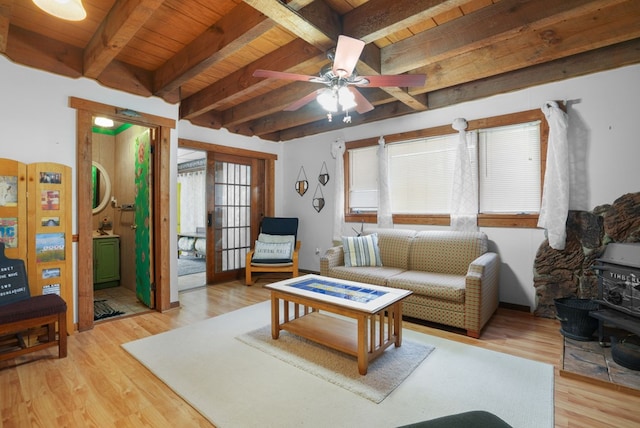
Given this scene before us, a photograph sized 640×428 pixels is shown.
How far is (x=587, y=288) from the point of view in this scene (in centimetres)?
301

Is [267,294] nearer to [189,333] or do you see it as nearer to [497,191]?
[189,333]

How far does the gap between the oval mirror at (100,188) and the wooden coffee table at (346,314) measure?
12.5 ft

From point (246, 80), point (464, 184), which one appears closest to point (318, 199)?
point (464, 184)

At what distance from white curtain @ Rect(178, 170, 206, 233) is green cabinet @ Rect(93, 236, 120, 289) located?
2827 mm

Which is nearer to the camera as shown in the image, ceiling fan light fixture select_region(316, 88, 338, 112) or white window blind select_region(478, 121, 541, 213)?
ceiling fan light fixture select_region(316, 88, 338, 112)

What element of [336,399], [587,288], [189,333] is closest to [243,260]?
[189,333]

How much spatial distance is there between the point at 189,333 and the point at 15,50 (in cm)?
287

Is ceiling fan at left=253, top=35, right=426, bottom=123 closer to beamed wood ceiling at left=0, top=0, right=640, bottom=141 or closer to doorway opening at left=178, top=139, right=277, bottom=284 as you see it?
beamed wood ceiling at left=0, top=0, right=640, bottom=141

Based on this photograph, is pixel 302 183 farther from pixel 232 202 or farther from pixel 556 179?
pixel 556 179

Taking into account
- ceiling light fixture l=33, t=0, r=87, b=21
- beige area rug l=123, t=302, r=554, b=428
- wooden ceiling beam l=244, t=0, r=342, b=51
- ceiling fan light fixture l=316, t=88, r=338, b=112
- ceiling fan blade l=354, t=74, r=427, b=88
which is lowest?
beige area rug l=123, t=302, r=554, b=428

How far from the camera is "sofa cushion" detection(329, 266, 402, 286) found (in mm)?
3367

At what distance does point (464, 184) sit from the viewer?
3686 millimetres

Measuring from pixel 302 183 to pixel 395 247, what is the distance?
2.24 meters

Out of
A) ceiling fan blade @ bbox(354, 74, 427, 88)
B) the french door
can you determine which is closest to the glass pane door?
the french door
